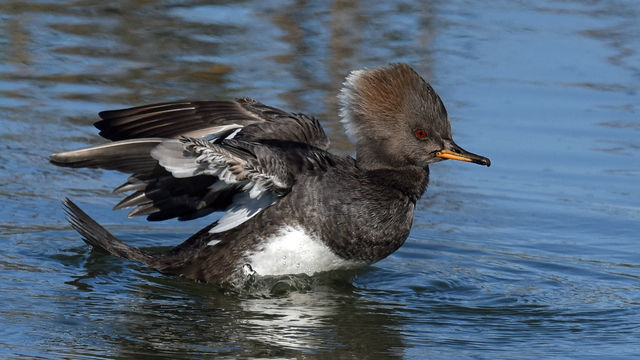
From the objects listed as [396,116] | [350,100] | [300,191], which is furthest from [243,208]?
[396,116]

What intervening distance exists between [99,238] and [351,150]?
113 inches

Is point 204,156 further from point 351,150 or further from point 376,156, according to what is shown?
point 351,150

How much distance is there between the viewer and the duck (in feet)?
23.4

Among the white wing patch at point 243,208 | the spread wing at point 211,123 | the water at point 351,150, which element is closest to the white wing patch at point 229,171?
the white wing patch at point 243,208

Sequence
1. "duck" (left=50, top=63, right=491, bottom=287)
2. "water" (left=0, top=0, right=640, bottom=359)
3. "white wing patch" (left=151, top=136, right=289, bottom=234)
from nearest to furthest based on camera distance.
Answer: "white wing patch" (left=151, top=136, right=289, bottom=234), "water" (left=0, top=0, right=640, bottom=359), "duck" (left=50, top=63, right=491, bottom=287)

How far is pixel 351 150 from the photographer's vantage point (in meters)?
9.85

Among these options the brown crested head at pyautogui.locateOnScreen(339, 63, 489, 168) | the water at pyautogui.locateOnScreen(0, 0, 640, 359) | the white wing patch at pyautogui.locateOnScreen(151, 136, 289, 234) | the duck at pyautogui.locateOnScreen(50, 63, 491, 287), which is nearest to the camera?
the white wing patch at pyautogui.locateOnScreen(151, 136, 289, 234)

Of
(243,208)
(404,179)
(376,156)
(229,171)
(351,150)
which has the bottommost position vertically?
(351,150)

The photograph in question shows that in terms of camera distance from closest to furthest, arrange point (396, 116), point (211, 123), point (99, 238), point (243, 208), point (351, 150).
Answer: point (243, 208)
point (396, 116)
point (99, 238)
point (211, 123)
point (351, 150)

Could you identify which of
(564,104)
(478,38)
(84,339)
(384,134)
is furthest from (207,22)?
(84,339)

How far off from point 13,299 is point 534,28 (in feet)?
23.9

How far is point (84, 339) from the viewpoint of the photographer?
639 cm

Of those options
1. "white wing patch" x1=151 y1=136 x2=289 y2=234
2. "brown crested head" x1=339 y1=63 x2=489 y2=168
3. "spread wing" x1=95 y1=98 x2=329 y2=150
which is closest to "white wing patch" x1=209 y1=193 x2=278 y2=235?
"white wing patch" x1=151 y1=136 x2=289 y2=234

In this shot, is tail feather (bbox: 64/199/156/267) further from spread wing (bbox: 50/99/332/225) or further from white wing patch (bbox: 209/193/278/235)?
white wing patch (bbox: 209/193/278/235)
